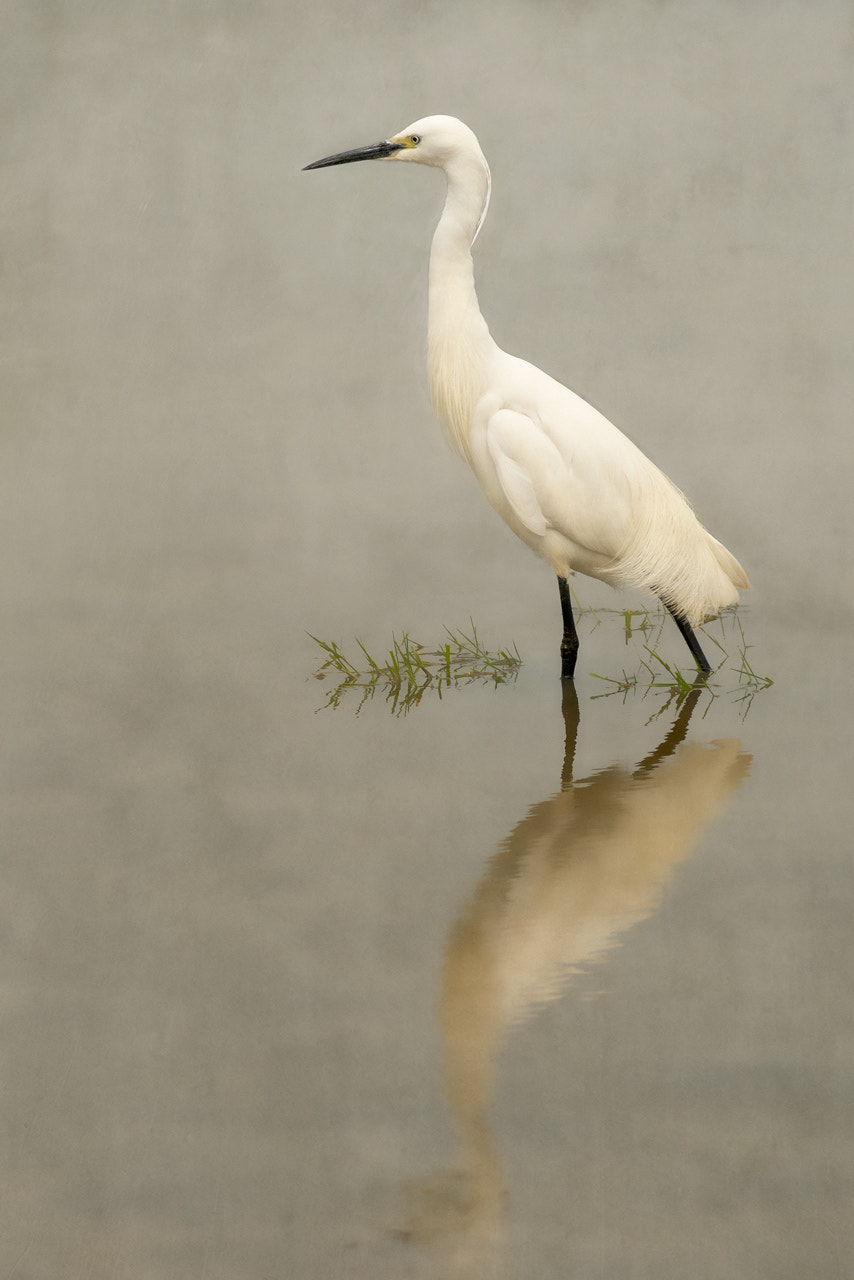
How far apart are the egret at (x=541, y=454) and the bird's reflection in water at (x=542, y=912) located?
46 centimetres

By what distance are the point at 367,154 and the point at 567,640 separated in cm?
123

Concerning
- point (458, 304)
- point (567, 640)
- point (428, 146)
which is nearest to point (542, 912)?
point (567, 640)

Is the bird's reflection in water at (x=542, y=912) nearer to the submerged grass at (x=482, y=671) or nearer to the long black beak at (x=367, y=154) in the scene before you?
the submerged grass at (x=482, y=671)

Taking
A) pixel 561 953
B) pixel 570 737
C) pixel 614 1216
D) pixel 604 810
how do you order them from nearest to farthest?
1. pixel 614 1216
2. pixel 561 953
3. pixel 604 810
4. pixel 570 737

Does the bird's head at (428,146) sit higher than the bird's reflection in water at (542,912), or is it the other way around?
the bird's head at (428,146)

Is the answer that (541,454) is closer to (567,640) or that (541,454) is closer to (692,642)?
(567,640)

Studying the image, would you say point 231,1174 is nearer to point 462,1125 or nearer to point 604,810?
point 462,1125

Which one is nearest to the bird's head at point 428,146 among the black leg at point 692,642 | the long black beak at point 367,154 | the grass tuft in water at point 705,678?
the long black beak at point 367,154

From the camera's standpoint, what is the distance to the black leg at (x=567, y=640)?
117 inches

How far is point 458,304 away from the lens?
115 inches

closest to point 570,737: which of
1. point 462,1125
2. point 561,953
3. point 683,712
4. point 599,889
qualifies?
point 683,712

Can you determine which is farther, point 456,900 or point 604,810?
point 604,810

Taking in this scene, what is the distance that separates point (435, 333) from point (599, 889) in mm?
1536

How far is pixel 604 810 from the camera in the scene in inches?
88.8
